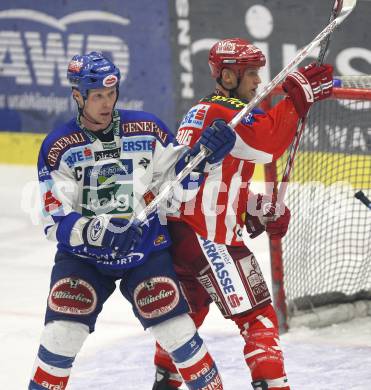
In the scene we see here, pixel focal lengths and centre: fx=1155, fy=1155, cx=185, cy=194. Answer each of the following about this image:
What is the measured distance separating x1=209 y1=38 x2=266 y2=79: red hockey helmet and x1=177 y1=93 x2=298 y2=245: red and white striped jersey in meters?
0.12

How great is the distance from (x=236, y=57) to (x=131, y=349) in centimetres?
191

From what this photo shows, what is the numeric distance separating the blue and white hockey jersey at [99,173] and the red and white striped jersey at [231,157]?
23 centimetres

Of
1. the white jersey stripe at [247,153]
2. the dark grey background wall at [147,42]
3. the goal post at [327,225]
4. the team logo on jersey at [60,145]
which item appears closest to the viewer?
the team logo on jersey at [60,145]

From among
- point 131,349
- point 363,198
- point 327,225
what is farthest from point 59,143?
point 327,225

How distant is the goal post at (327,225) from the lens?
575cm

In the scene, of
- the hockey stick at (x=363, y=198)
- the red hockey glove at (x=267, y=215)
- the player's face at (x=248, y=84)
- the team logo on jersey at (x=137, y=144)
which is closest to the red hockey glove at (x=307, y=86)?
the player's face at (x=248, y=84)

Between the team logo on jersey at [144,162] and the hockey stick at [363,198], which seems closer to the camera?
the team logo on jersey at [144,162]

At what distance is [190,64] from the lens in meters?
8.45

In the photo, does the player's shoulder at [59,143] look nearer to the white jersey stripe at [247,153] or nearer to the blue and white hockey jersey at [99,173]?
the blue and white hockey jersey at [99,173]

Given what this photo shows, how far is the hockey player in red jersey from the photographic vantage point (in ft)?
13.5

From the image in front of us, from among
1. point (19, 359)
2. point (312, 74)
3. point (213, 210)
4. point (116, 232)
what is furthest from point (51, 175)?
point (19, 359)

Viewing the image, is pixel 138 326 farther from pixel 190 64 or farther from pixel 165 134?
pixel 190 64

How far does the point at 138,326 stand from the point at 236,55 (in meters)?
2.13

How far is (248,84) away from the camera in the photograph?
426 cm
